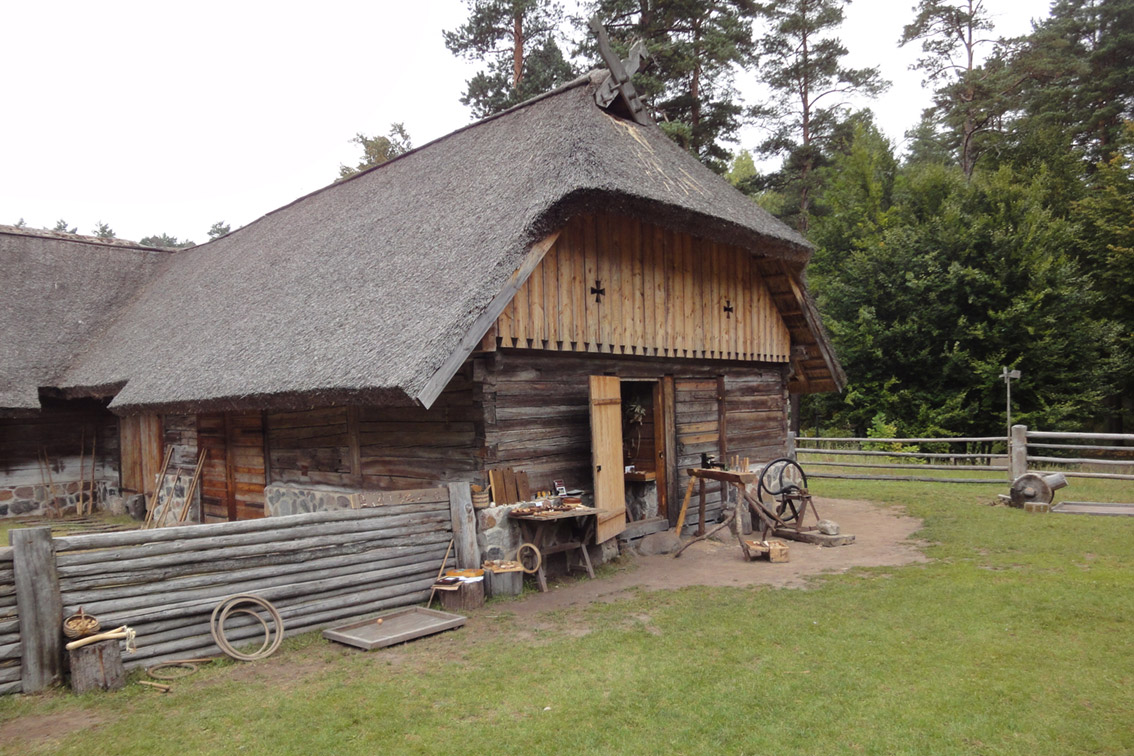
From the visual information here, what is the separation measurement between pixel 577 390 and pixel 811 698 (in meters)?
4.90

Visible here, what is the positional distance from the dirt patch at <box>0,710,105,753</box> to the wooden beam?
123 inches

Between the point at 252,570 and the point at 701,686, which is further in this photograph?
the point at 252,570

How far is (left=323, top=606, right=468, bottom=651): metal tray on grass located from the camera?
619 centimetres

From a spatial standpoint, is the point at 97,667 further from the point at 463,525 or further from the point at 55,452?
the point at 55,452

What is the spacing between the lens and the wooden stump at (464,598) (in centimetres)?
718

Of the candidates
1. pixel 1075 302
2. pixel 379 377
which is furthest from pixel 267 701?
pixel 1075 302

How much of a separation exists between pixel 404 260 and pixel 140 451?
8.15 metres

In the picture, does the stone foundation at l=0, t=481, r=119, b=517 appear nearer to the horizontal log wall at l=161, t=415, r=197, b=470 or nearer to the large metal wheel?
the horizontal log wall at l=161, t=415, r=197, b=470

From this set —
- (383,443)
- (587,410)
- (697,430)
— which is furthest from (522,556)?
(697,430)

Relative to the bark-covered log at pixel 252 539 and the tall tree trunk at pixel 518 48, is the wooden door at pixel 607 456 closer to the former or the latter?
the bark-covered log at pixel 252 539

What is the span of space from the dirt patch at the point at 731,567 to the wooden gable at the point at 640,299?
2.64 m

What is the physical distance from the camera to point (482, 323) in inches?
281

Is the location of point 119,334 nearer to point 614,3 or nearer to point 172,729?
point 172,729

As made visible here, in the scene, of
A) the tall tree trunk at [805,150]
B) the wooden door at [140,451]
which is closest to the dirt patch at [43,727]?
the wooden door at [140,451]
